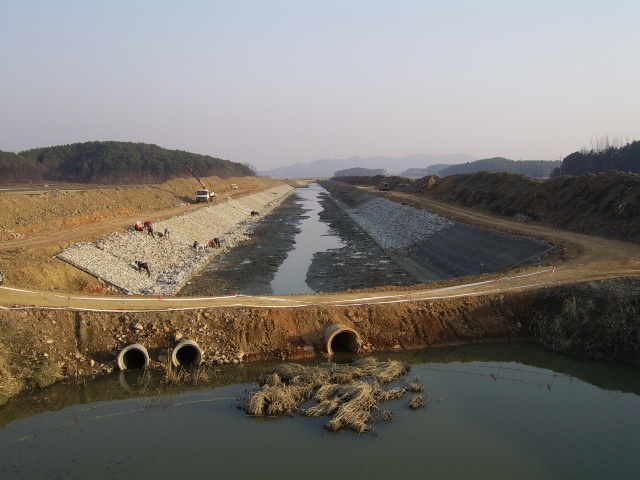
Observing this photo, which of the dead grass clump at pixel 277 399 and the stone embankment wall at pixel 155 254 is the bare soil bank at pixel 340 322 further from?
the stone embankment wall at pixel 155 254

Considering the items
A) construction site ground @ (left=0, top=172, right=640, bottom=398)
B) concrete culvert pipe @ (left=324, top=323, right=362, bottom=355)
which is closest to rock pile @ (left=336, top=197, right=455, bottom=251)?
construction site ground @ (left=0, top=172, right=640, bottom=398)

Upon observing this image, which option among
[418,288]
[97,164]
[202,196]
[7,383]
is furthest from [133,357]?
[97,164]

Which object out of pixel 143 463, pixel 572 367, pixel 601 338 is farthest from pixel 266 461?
pixel 601 338

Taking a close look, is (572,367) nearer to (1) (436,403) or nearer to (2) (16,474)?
(1) (436,403)

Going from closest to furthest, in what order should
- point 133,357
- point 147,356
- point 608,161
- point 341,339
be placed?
point 147,356 < point 133,357 < point 341,339 < point 608,161

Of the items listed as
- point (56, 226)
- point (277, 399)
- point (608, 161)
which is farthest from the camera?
point (608, 161)

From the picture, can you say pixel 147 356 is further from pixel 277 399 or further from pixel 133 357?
pixel 277 399
